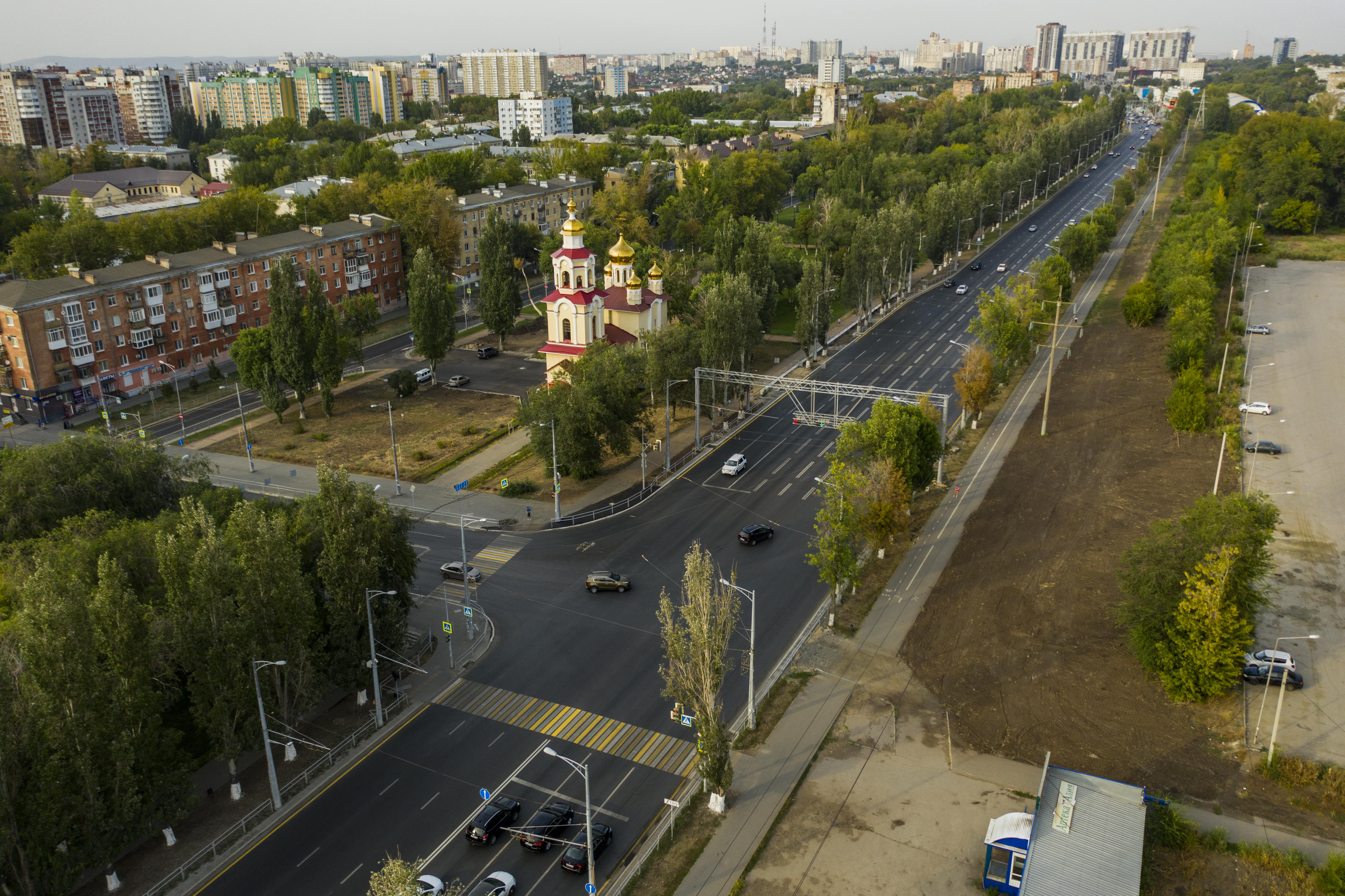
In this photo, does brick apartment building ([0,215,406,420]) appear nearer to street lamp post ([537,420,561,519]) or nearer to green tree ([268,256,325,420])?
green tree ([268,256,325,420])

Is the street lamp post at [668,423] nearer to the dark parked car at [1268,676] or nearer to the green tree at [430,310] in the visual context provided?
the green tree at [430,310]

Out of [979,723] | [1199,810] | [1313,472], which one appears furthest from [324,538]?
[1313,472]

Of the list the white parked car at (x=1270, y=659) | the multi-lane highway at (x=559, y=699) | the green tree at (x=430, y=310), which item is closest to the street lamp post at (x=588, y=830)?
the multi-lane highway at (x=559, y=699)

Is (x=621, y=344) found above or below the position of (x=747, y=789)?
above

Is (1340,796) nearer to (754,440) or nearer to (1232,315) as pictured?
(754,440)

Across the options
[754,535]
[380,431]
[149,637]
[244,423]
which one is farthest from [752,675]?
[244,423]

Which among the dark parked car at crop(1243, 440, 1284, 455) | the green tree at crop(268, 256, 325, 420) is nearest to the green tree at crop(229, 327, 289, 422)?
the green tree at crop(268, 256, 325, 420)

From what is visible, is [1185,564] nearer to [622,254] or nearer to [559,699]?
[559,699]
